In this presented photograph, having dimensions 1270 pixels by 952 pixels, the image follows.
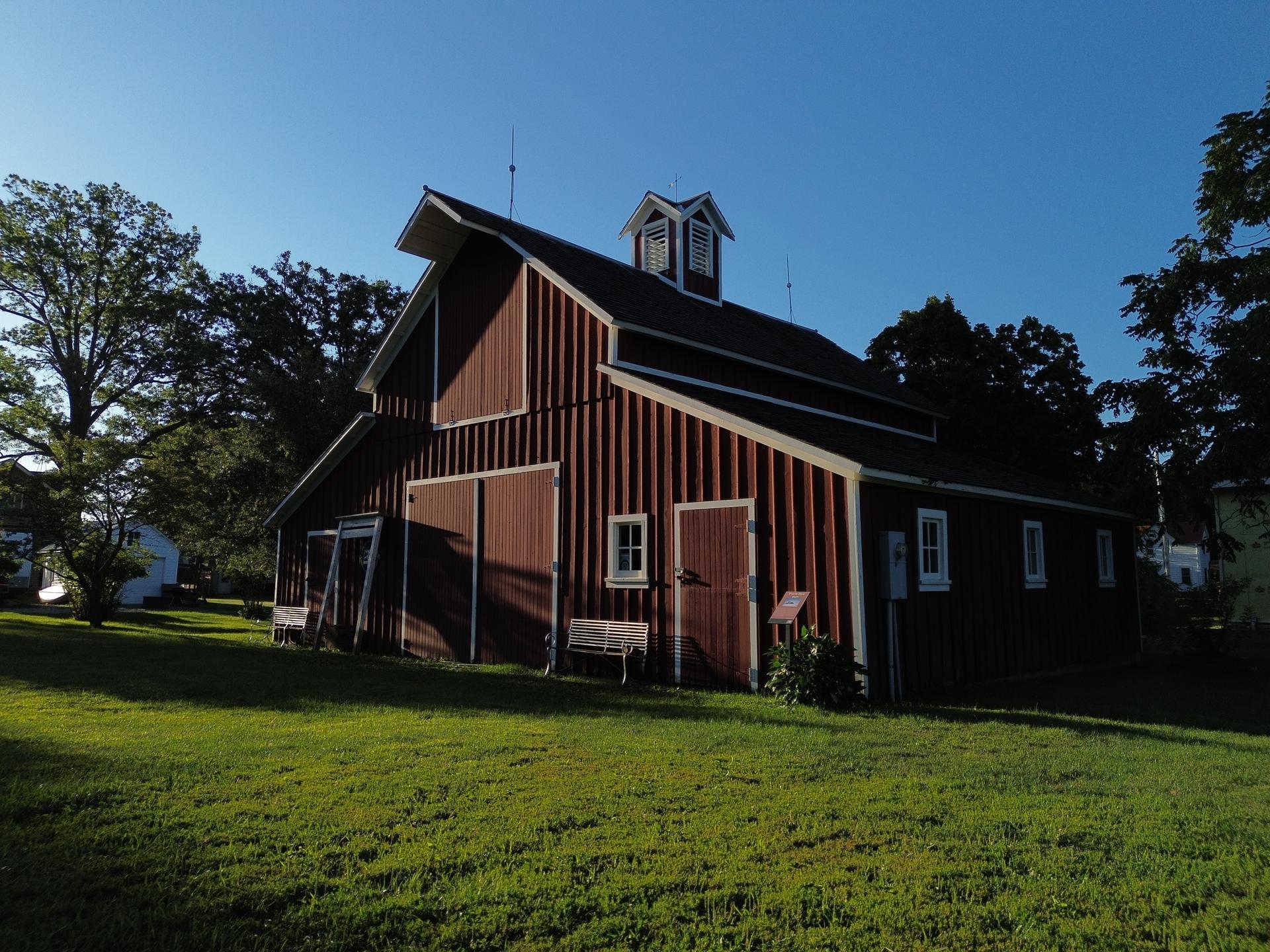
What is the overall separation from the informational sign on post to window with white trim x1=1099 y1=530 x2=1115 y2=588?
9.64 metres

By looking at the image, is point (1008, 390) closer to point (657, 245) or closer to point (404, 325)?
point (657, 245)

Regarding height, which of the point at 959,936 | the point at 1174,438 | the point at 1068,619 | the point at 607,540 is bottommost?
the point at 959,936

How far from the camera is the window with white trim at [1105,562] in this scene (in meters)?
17.3

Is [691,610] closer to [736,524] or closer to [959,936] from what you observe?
[736,524]

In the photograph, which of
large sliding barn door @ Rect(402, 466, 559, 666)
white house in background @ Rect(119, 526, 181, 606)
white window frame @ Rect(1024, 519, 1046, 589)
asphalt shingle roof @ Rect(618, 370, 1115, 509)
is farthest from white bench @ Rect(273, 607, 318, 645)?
white house in background @ Rect(119, 526, 181, 606)

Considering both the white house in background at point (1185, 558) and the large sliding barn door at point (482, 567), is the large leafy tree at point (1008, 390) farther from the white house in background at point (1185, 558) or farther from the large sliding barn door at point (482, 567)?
the white house in background at point (1185, 558)

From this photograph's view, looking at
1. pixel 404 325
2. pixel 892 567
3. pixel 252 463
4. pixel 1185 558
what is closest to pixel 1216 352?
pixel 892 567

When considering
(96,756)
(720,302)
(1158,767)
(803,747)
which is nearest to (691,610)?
(803,747)

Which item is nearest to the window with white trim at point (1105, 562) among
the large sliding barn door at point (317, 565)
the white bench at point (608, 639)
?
the white bench at point (608, 639)

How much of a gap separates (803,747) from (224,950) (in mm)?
5216

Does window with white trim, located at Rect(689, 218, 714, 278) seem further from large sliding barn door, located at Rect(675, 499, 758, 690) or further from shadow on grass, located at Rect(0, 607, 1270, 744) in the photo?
shadow on grass, located at Rect(0, 607, 1270, 744)

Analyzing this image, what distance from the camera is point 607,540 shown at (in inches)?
524

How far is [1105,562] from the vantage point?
17.6m

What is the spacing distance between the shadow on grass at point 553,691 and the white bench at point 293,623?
2197mm
